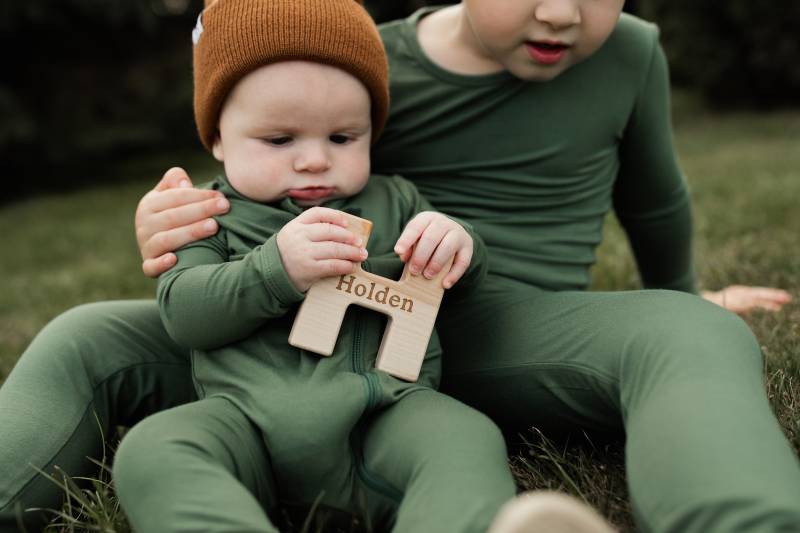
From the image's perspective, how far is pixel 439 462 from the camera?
1.50 meters

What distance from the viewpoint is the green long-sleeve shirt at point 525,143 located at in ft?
7.66

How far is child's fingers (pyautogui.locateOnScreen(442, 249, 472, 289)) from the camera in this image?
71.7 inches

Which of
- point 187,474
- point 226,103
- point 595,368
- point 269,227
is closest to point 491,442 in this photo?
point 595,368

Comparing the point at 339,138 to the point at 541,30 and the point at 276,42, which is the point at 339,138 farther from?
the point at 541,30

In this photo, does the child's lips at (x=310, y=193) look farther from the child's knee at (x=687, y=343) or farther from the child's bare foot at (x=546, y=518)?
the child's bare foot at (x=546, y=518)

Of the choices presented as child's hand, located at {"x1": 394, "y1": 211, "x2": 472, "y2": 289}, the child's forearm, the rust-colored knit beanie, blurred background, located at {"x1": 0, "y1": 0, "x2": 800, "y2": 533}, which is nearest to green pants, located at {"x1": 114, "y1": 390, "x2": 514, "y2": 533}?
the child's forearm

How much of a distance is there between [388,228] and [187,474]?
0.74m

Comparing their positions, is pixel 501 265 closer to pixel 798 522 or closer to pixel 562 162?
pixel 562 162

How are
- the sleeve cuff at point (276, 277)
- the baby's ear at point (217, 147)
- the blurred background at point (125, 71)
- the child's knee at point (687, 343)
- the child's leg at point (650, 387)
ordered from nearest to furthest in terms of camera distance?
the child's leg at point (650, 387), the child's knee at point (687, 343), the sleeve cuff at point (276, 277), the baby's ear at point (217, 147), the blurred background at point (125, 71)

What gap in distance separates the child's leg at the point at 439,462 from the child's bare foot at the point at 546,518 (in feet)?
0.65

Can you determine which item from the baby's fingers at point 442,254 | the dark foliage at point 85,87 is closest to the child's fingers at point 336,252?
the baby's fingers at point 442,254

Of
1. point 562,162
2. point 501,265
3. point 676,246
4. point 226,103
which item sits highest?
point 226,103

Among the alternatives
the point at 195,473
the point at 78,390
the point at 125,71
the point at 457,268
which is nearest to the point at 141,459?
the point at 195,473

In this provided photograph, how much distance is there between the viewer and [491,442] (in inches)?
63.0
